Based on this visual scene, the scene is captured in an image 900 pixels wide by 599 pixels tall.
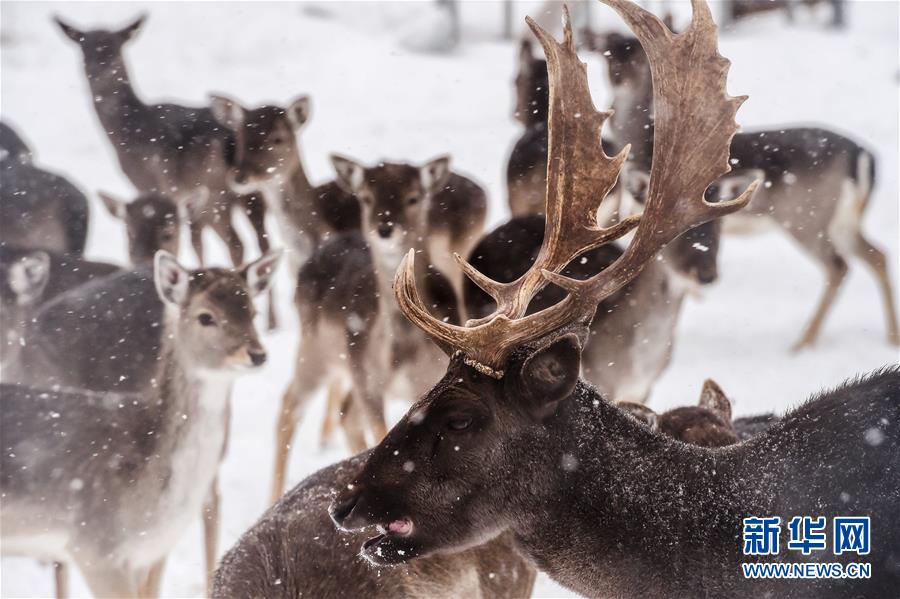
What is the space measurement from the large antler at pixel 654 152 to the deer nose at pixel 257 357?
1.63 meters

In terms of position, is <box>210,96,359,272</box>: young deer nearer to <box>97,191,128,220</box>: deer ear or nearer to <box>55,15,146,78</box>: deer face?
<box>97,191,128,220</box>: deer ear

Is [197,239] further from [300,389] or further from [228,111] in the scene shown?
[300,389]

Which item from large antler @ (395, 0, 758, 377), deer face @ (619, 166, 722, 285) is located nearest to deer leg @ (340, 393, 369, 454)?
deer face @ (619, 166, 722, 285)

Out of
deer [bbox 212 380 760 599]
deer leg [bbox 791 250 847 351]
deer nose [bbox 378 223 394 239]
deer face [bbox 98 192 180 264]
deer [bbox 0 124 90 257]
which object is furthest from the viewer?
deer leg [bbox 791 250 847 351]

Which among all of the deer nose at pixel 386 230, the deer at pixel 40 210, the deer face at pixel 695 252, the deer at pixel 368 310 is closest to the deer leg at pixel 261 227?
the deer at pixel 40 210

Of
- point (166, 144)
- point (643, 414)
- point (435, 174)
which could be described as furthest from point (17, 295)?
point (643, 414)

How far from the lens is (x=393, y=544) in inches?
97.3

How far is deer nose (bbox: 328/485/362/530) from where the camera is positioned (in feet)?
7.99

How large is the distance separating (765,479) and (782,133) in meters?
5.32

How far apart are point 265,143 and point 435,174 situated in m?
1.84

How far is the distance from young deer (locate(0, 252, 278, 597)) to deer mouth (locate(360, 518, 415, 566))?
1688 mm

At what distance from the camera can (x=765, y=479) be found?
8.31 feet

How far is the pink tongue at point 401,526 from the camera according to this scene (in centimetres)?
247

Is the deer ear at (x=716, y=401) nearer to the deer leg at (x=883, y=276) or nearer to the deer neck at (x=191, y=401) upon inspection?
the deer neck at (x=191, y=401)
